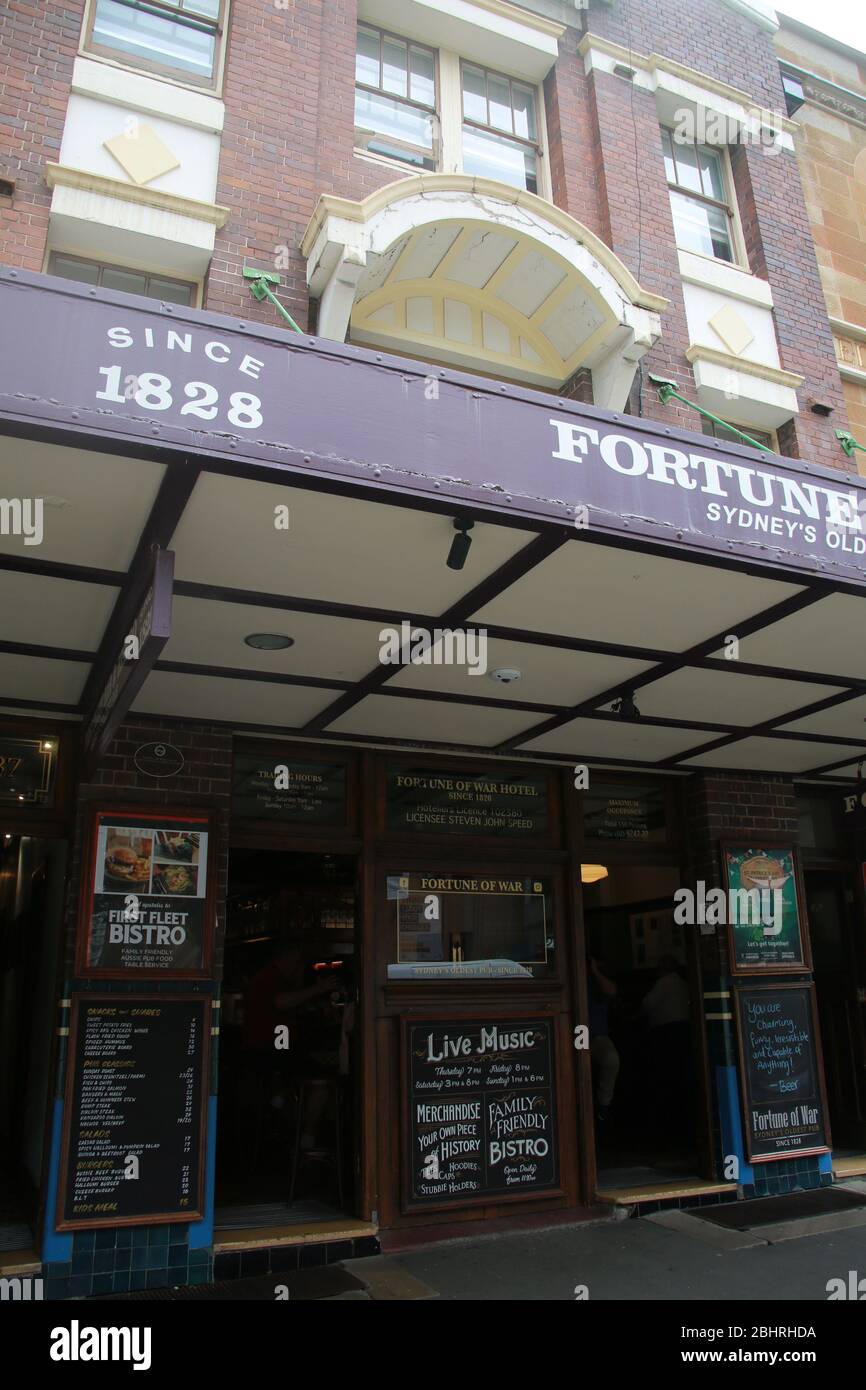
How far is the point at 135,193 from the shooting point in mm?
7039

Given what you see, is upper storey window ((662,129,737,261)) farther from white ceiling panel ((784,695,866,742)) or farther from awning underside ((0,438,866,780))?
awning underside ((0,438,866,780))

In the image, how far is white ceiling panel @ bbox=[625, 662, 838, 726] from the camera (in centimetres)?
615

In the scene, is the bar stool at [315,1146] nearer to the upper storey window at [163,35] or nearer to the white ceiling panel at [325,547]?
the white ceiling panel at [325,547]

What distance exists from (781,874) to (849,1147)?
288cm

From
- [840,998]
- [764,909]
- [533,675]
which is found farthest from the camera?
[840,998]

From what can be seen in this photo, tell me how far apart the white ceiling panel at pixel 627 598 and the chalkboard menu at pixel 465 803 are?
2.53 m

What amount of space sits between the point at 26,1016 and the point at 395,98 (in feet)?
27.9

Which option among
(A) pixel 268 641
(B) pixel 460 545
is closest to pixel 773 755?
(A) pixel 268 641

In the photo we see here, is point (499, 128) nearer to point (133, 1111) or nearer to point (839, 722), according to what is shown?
point (839, 722)

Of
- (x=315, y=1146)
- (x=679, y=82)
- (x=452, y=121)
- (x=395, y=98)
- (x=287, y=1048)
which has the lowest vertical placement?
(x=315, y=1146)

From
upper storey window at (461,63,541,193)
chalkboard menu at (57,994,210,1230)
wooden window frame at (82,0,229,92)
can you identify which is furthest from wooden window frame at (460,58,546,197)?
chalkboard menu at (57,994,210,1230)

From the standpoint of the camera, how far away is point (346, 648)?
5461 millimetres

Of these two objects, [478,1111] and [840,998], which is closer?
[478,1111]

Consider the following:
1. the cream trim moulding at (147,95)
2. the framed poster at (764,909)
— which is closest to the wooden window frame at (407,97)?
the cream trim moulding at (147,95)
